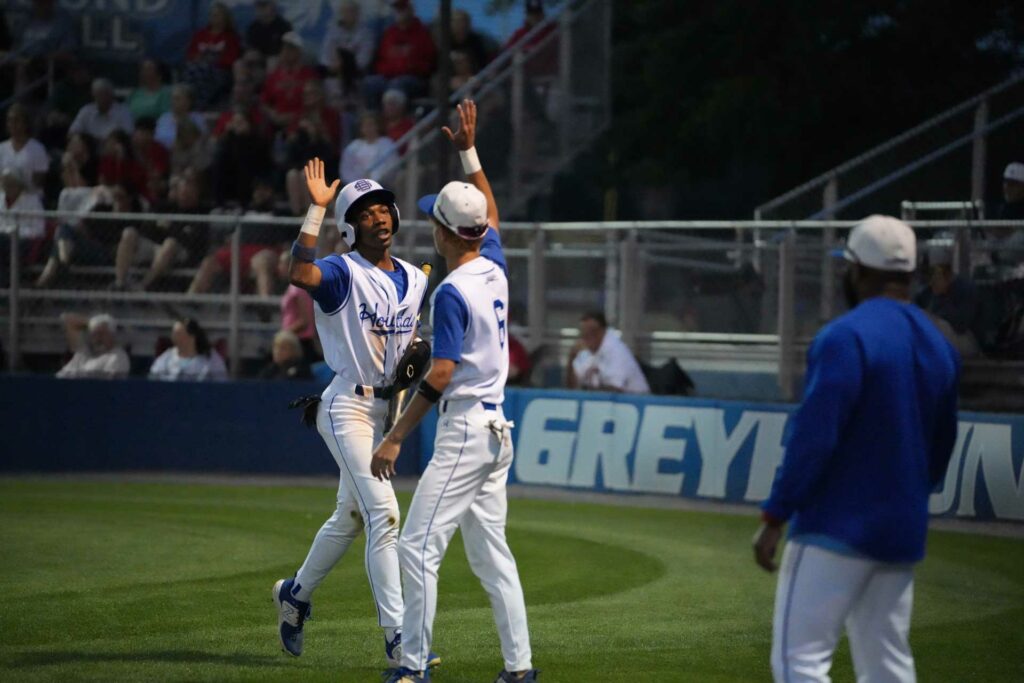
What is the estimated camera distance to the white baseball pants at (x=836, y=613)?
5.04 metres

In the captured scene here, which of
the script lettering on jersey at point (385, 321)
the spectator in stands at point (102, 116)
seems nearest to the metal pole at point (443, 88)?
the spectator in stands at point (102, 116)

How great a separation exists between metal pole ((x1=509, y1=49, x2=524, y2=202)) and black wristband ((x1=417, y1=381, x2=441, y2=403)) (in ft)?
43.9

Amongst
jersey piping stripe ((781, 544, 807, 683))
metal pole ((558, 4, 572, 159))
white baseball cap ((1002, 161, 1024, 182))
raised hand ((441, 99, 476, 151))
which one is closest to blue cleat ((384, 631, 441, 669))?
raised hand ((441, 99, 476, 151))

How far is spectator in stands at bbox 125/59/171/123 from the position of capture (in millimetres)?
21344

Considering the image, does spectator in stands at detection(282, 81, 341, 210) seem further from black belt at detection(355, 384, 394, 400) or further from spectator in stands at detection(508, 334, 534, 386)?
black belt at detection(355, 384, 394, 400)

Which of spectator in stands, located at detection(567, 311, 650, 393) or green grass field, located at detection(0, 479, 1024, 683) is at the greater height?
spectator in stands, located at detection(567, 311, 650, 393)

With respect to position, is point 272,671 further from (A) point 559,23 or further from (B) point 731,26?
(B) point 731,26

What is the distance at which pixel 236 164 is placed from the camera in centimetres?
1994

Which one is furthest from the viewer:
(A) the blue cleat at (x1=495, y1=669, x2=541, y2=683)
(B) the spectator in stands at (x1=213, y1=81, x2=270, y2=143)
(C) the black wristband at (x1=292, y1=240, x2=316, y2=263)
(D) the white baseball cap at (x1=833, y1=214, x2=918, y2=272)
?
(B) the spectator in stands at (x1=213, y1=81, x2=270, y2=143)

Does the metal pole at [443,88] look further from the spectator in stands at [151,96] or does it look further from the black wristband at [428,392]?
the black wristband at [428,392]

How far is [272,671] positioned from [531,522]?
6.39 meters

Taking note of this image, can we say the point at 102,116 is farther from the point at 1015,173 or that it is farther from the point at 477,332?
the point at 477,332

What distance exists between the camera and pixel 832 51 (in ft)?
82.1

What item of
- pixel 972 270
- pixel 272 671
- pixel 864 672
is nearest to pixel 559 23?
pixel 972 270
